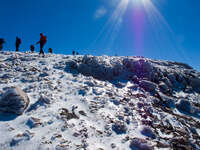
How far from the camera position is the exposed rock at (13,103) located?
576 centimetres

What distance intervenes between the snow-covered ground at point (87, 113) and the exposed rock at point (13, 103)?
0.09 metres

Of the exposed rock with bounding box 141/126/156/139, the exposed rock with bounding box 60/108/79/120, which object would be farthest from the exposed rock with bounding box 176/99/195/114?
the exposed rock with bounding box 60/108/79/120

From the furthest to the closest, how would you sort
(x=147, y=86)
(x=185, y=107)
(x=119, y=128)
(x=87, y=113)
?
(x=147, y=86) → (x=185, y=107) → (x=87, y=113) → (x=119, y=128)

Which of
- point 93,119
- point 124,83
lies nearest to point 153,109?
point 124,83

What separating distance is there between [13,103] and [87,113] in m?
3.36

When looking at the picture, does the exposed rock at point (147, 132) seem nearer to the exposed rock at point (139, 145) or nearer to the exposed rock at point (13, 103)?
the exposed rock at point (139, 145)

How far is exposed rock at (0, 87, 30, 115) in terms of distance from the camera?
18.9ft

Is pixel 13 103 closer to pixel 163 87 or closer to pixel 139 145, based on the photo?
pixel 139 145

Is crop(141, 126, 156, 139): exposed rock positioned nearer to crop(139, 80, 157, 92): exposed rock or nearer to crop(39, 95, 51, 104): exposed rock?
crop(39, 95, 51, 104): exposed rock

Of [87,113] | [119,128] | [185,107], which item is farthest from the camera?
[185,107]

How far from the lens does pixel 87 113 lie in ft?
22.1

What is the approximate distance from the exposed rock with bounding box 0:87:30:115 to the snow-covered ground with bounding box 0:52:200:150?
0.30 feet

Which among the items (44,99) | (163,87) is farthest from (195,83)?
(44,99)

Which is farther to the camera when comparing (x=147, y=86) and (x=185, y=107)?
(x=147, y=86)
